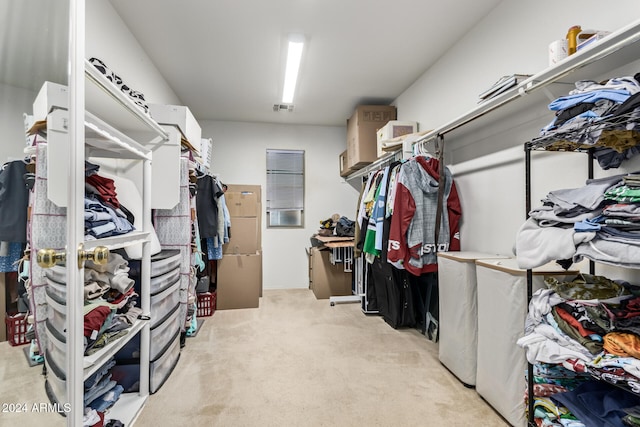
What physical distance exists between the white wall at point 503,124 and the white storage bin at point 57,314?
94.8 inches

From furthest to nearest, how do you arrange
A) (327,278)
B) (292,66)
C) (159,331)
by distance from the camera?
1. (327,278)
2. (292,66)
3. (159,331)

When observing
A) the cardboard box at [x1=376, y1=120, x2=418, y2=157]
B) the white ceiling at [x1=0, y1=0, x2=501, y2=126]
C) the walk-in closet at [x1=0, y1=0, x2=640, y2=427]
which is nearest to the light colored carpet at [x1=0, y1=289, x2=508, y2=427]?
the walk-in closet at [x1=0, y1=0, x2=640, y2=427]

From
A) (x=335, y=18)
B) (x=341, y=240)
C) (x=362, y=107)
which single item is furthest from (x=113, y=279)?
(x=362, y=107)

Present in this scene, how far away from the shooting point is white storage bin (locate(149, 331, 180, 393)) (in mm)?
1904

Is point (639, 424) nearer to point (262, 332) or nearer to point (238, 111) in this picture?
point (262, 332)

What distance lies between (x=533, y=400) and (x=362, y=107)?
3372 millimetres

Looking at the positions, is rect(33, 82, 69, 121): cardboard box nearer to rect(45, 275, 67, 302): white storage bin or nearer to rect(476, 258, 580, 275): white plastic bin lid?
rect(45, 275, 67, 302): white storage bin

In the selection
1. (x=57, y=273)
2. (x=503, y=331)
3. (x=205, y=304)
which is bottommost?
(x=205, y=304)

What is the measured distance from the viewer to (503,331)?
1.65 m

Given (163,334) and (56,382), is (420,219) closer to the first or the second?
(163,334)

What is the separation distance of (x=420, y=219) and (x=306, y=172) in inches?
111


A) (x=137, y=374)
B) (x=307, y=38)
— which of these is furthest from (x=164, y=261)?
(x=307, y=38)

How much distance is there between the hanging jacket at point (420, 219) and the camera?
249cm

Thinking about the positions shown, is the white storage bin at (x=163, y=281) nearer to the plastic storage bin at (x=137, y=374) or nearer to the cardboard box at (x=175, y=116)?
the plastic storage bin at (x=137, y=374)
